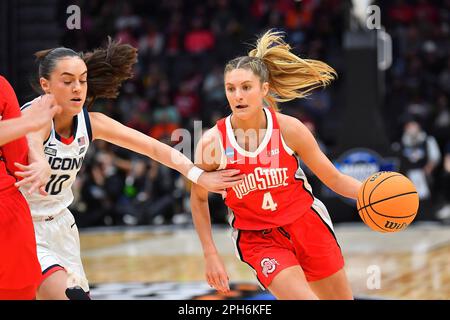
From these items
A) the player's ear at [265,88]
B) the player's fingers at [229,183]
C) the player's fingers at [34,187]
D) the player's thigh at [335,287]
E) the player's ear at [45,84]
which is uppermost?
the player's ear at [45,84]

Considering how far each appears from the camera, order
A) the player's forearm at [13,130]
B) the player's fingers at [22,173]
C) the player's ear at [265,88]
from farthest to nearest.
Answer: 1. the player's ear at [265,88]
2. the player's fingers at [22,173]
3. the player's forearm at [13,130]

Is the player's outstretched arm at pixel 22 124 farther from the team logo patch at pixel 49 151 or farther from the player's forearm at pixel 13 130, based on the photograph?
the team logo patch at pixel 49 151

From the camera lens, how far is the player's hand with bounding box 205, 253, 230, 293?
13.6 feet

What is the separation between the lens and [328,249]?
4.30 metres

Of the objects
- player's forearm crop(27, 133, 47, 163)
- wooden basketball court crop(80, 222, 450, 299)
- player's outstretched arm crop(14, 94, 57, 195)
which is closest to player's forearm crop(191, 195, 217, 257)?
player's forearm crop(27, 133, 47, 163)

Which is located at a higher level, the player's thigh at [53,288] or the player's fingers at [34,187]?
the player's fingers at [34,187]

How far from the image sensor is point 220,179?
13.5ft

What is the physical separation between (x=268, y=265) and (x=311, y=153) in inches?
26.0

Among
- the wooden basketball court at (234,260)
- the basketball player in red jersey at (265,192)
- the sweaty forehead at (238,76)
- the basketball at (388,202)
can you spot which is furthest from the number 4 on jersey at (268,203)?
the wooden basketball court at (234,260)

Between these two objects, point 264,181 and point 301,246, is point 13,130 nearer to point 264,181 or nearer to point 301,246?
point 264,181

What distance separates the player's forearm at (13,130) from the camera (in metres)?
3.15

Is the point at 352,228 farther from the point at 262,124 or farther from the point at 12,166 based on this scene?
the point at 12,166

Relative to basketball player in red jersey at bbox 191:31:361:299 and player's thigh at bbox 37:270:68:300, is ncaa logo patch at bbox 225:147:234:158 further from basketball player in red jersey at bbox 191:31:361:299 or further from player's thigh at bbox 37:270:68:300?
player's thigh at bbox 37:270:68:300
